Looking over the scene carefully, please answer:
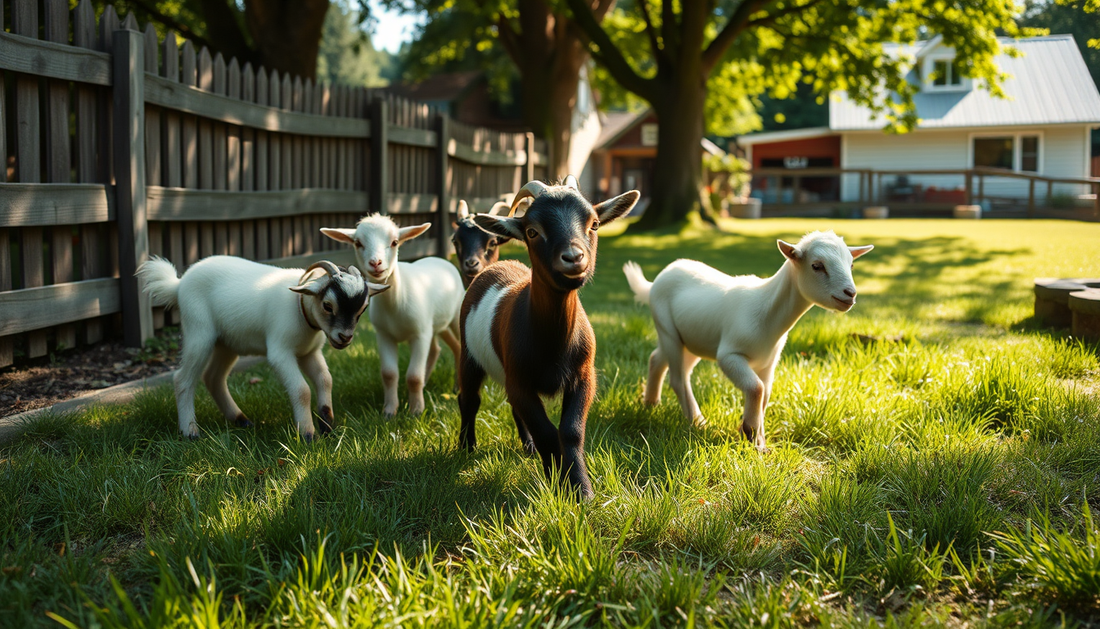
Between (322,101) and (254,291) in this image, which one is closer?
(254,291)

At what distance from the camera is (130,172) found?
6086 mm

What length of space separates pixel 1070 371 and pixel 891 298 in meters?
4.22

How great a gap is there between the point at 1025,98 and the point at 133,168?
74.2 ft

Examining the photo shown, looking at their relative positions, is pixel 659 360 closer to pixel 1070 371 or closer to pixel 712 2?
pixel 1070 371

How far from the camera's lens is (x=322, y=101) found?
922 centimetres

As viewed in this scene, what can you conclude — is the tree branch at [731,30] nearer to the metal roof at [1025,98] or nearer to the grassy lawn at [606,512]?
the metal roof at [1025,98]

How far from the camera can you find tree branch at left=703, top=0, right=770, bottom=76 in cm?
1889

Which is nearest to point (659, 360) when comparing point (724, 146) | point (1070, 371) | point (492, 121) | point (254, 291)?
point (254, 291)

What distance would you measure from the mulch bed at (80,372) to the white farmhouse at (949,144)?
452 inches

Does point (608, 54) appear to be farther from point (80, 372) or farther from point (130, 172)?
point (80, 372)

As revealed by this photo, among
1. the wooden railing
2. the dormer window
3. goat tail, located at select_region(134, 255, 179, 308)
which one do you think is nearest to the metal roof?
the dormer window

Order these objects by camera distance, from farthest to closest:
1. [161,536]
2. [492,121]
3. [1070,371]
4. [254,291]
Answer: [492,121] < [1070,371] < [254,291] < [161,536]

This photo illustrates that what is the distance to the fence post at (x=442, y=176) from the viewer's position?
12.3 metres

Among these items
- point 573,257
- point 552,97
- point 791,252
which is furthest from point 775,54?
point 573,257
